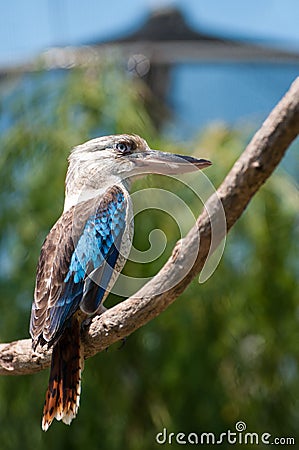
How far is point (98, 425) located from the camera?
2.48 metres

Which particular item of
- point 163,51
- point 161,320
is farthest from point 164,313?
point 163,51

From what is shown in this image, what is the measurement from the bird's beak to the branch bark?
0.07 meters

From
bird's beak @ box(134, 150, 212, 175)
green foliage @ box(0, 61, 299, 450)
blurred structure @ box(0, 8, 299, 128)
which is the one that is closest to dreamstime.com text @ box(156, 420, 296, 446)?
green foliage @ box(0, 61, 299, 450)

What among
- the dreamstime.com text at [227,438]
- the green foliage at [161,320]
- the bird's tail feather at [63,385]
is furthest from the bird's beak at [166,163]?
the dreamstime.com text at [227,438]

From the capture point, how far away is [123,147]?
139cm

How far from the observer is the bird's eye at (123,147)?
4.53 ft

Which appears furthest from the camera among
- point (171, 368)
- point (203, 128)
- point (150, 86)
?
point (150, 86)

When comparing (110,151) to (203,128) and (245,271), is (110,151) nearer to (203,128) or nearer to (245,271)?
(245,271)

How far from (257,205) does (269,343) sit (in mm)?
406

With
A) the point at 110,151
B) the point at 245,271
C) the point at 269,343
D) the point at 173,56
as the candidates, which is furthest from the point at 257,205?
the point at 110,151

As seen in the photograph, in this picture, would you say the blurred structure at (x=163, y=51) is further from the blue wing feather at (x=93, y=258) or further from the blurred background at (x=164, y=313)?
the blue wing feather at (x=93, y=258)

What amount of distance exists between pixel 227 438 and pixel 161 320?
389 mm

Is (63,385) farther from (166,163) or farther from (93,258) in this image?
(166,163)

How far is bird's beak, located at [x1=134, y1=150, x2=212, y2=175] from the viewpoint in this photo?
125cm
